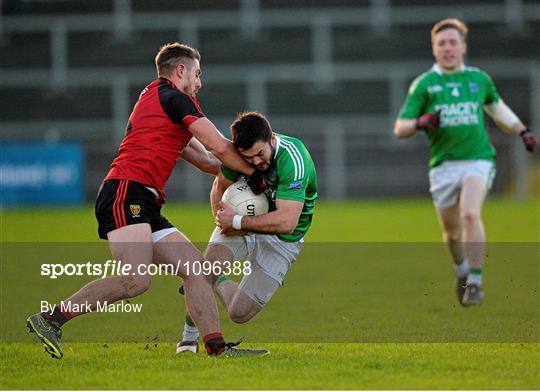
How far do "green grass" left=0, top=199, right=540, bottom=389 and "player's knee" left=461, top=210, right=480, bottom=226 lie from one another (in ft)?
2.17

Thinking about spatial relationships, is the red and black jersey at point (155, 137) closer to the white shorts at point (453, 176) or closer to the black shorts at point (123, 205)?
the black shorts at point (123, 205)

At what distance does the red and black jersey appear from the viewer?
6.71 metres

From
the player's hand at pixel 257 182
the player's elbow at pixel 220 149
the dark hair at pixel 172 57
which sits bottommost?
the player's hand at pixel 257 182

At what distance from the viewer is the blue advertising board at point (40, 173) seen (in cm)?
2369

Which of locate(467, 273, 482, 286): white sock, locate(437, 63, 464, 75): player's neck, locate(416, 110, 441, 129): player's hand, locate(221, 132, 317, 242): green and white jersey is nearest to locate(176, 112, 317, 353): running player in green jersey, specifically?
locate(221, 132, 317, 242): green and white jersey

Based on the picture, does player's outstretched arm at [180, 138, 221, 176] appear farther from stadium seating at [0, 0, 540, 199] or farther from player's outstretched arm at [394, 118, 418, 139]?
stadium seating at [0, 0, 540, 199]

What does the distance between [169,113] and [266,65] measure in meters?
20.8

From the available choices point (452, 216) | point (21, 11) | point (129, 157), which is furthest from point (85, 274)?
point (21, 11)

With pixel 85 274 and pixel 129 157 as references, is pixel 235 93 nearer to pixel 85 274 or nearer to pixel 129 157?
pixel 85 274

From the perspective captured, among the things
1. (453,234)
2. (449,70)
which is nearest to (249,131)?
(453,234)

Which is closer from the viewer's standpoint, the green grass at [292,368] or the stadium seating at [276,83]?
the green grass at [292,368]

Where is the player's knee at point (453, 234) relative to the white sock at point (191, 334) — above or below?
above

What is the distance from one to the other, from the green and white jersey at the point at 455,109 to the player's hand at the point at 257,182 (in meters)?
3.18

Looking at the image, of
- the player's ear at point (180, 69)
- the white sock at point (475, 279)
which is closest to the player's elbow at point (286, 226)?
the player's ear at point (180, 69)
